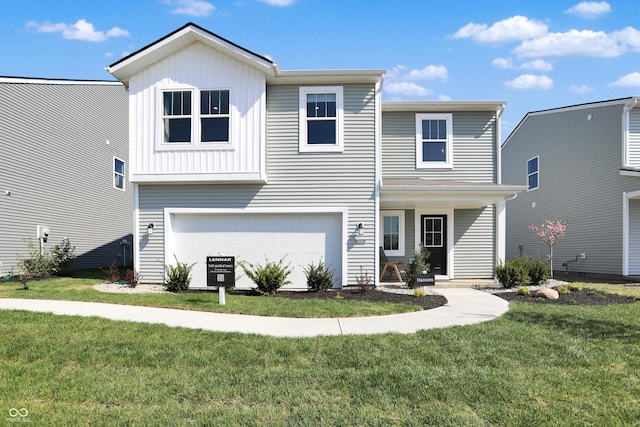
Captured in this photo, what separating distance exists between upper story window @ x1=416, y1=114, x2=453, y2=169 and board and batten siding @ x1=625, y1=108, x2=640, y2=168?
6.66 meters

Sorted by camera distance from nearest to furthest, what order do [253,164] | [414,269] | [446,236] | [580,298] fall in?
[580,298] → [414,269] → [253,164] → [446,236]

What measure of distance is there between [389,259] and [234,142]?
20.8 feet

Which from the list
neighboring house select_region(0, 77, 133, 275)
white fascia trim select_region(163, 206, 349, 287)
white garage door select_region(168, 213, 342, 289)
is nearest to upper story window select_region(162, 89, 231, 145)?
white fascia trim select_region(163, 206, 349, 287)

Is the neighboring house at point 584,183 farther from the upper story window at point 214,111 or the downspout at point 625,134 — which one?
the upper story window at point 214,111

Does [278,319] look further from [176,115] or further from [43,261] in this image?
[43,261]

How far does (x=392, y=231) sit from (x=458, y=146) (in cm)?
356

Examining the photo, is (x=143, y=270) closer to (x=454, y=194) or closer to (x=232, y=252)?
(x=232, y=252)

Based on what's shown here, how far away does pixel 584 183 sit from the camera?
1706cm

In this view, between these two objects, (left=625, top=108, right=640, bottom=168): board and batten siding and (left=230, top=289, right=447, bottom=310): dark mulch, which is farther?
(left=625, top=108, right=640, bottom=168): board and batten siding

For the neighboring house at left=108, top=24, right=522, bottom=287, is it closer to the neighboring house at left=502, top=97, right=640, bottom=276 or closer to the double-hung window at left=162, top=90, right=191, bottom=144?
the double-hung window at left=162, top=90, right=191, bottom=144

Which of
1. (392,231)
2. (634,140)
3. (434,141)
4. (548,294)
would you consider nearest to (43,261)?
(392,231)

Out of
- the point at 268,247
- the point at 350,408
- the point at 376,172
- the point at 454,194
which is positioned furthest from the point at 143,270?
the point at 350,408

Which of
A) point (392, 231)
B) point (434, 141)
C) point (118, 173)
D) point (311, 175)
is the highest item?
point (434, 141)

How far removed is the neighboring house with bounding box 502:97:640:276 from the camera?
15133mm
